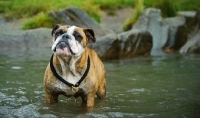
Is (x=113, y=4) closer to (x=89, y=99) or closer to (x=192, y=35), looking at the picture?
(x=192, y=35)

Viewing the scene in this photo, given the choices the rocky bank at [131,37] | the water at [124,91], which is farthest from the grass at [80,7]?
the water at [124,91]

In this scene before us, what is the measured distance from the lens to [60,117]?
20.1 feet

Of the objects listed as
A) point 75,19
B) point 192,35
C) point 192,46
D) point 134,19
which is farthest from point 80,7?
point 192,46

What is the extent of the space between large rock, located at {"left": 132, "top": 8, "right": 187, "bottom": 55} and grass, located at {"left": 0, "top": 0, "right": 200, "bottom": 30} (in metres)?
1.02

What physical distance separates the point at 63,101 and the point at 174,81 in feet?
9.93

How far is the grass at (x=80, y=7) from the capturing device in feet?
60.6

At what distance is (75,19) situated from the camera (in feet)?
56.5

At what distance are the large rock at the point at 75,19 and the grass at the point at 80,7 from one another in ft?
1.50

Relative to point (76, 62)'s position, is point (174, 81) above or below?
below

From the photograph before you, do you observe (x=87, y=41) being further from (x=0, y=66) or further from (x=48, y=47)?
(x=48, y=47)

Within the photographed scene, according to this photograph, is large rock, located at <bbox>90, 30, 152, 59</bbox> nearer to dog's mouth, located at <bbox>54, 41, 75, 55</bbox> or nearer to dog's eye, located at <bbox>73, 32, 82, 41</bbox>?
dog's eye, located at <bbox>73, 32, 82, 41</bbox>

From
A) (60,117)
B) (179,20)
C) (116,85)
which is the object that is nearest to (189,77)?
(116,85)

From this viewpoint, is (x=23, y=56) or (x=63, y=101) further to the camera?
(x=23, y=56)

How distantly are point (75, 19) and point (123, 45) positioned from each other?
13.3ft
